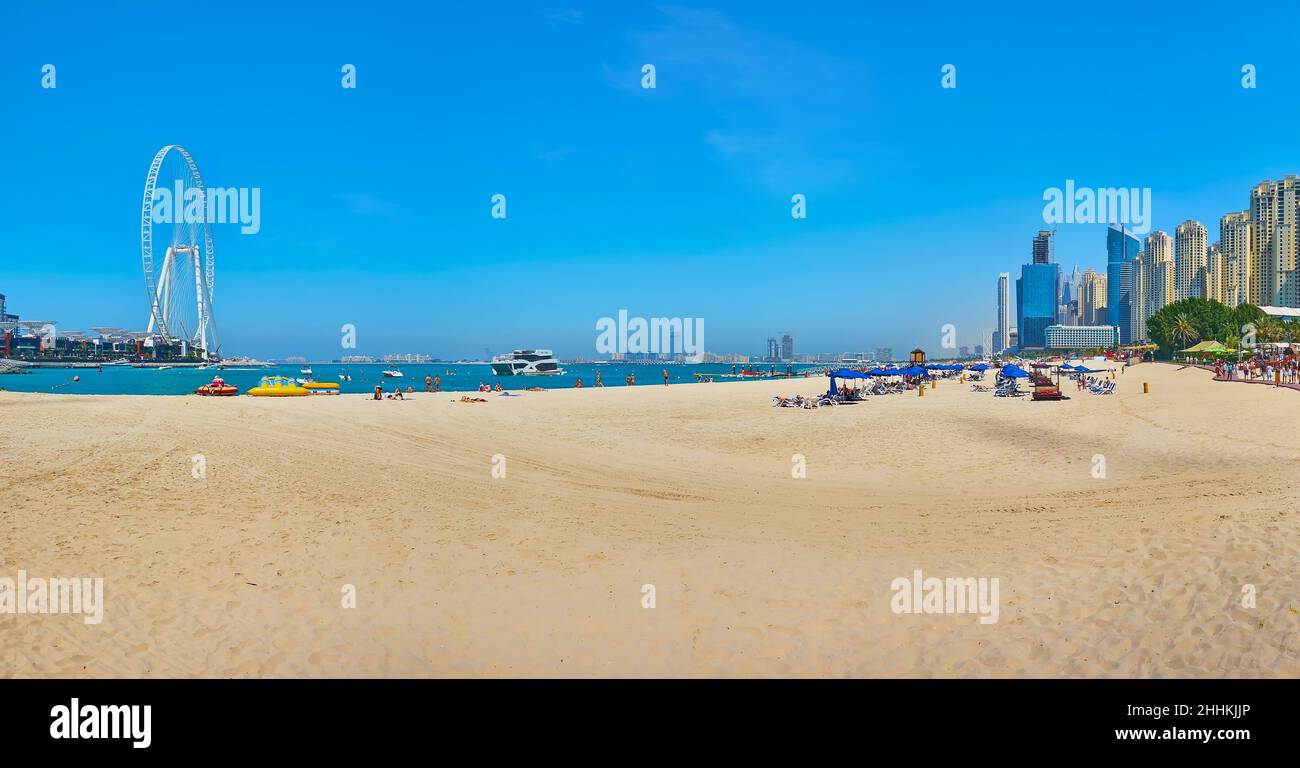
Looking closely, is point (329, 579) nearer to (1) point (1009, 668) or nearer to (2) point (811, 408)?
(1) point (1009, 668)

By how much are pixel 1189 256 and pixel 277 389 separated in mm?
244367

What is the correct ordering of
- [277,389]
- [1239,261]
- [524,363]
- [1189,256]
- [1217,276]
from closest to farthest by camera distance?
[277,389] → [524,363] → [1239,261] → [1217,276] → [1189,256]

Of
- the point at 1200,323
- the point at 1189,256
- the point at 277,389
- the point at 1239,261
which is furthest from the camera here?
the point at 1189,256

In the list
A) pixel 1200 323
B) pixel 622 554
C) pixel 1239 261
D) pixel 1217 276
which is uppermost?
pixel 1239 261

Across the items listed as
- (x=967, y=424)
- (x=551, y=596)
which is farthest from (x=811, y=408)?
(x=551, y=596)

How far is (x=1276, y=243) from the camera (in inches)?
5723

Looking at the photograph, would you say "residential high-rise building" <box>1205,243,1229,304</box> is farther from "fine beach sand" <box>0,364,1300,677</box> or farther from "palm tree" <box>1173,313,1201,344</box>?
"fine beach sand" <box>0,364,1300,677</box>

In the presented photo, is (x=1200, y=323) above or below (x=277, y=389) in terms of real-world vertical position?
above

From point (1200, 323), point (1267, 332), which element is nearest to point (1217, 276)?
point (1200, 323)

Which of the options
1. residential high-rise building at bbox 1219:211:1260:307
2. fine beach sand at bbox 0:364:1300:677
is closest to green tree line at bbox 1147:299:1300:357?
residential high-rise building at bbox 1219:211:1260:307

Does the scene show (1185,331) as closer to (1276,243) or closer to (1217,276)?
(1276,243)

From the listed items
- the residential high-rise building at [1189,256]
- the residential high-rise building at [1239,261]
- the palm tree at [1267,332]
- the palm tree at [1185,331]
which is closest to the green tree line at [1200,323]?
the palm tree at [1185,331]
